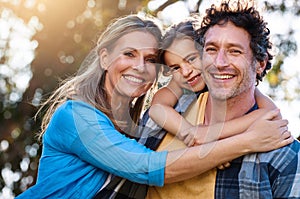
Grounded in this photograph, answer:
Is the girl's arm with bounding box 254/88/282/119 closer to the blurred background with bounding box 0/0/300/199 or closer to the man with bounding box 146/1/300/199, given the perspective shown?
the man with bounding box 146/1/300/199

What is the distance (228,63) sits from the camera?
3.26 metres

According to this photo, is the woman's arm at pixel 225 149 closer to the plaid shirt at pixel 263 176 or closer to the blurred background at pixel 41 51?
the plaid shirt at pixel 263 176

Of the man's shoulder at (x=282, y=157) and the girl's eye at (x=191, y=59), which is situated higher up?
the girl's eye at (x=191, y=59)

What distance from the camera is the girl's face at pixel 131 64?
3582 mm

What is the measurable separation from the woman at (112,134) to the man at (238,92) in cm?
9

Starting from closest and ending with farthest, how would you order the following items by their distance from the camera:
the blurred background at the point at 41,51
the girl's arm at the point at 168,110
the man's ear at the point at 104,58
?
the girl's arm at the point at 168,110, the man's ear at the point at 104,58, the blurred background at the point at 41,51

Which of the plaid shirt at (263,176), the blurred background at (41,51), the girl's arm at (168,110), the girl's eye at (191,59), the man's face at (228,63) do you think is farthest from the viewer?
the blurred background at (41,51)

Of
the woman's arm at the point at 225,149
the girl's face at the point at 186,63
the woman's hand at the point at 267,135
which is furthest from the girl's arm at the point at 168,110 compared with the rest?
the woman's hand at the point at 267,135

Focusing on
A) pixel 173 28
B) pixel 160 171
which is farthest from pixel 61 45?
pixel 160 171

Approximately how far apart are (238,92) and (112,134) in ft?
1.91

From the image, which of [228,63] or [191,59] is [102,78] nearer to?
[191,59]

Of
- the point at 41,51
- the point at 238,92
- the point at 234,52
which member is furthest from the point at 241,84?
the point at 41,51

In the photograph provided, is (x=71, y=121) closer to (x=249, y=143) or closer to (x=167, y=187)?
(x=167, y=187)

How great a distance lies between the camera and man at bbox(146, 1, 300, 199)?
3107mm
